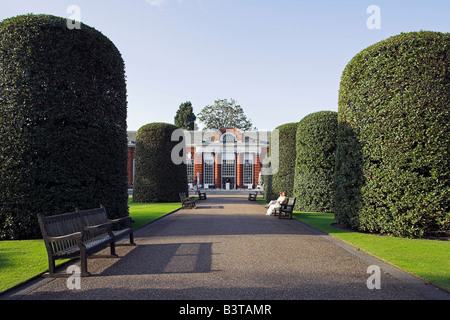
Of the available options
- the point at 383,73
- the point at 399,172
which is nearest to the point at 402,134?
the point at 399,172

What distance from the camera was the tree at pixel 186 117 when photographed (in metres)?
64.6

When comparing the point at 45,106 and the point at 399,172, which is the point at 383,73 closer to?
the point at 399,172

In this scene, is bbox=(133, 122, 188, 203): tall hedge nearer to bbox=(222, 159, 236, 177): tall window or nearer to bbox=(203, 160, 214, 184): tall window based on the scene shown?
bbox=(203, 160, 214, 184): tall window

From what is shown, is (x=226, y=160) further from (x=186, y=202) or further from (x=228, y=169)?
(x=186, y=202)

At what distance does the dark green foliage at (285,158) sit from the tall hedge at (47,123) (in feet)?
42.3

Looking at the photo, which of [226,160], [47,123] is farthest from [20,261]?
[226,160]

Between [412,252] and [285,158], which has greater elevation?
[285,158]

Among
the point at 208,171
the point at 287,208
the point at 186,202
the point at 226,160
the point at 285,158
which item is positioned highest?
the point at 226,160

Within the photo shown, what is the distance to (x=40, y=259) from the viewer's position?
5.65 meters

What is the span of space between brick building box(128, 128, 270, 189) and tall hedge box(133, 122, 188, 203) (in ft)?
76.3

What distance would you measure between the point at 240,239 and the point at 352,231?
12.1 ft

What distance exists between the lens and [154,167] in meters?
21.5

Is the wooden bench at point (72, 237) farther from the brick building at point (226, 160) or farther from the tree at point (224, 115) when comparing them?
the tree at point (224, 115)

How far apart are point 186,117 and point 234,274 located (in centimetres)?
6126
